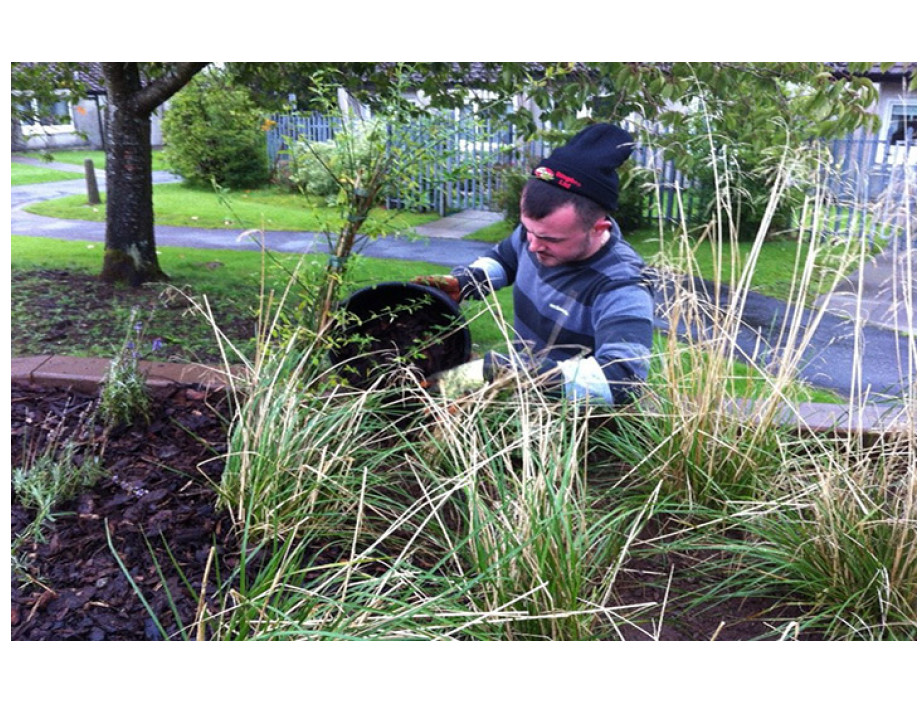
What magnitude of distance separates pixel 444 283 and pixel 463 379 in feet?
1.30

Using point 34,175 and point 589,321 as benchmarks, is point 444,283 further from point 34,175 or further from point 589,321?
point 34,175

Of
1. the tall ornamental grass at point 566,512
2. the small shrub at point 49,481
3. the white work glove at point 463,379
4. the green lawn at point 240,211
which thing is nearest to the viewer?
the tall ornamental grass at point 566,512

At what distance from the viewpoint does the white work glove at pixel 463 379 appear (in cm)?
260

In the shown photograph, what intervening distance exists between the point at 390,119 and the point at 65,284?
4.66ft

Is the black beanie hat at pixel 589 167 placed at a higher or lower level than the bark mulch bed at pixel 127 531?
higher

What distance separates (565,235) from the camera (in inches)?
101

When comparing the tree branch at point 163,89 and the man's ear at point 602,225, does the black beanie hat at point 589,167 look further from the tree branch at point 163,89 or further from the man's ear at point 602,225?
the tree branch at point 163,89

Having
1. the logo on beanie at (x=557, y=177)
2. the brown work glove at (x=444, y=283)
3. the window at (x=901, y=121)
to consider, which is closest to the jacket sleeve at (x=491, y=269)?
the brown work glove at (x=444, y=283)

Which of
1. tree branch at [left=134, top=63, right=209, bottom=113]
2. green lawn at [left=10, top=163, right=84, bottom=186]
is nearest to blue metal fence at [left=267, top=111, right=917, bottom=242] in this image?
tree branch at [left=134, top=63, right=209, bottom=113]

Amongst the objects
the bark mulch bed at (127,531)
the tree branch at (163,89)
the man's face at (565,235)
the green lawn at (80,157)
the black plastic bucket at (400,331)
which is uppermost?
the tree branch at (163,89)

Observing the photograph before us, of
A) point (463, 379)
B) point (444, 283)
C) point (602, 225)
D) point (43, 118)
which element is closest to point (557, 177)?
point (602, 225)

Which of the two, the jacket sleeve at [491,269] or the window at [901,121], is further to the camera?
the jacket sleeve at [491,269]

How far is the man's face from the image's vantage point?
2.54 m

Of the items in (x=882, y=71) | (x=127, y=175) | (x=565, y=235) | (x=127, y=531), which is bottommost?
(x=127, y=531)
